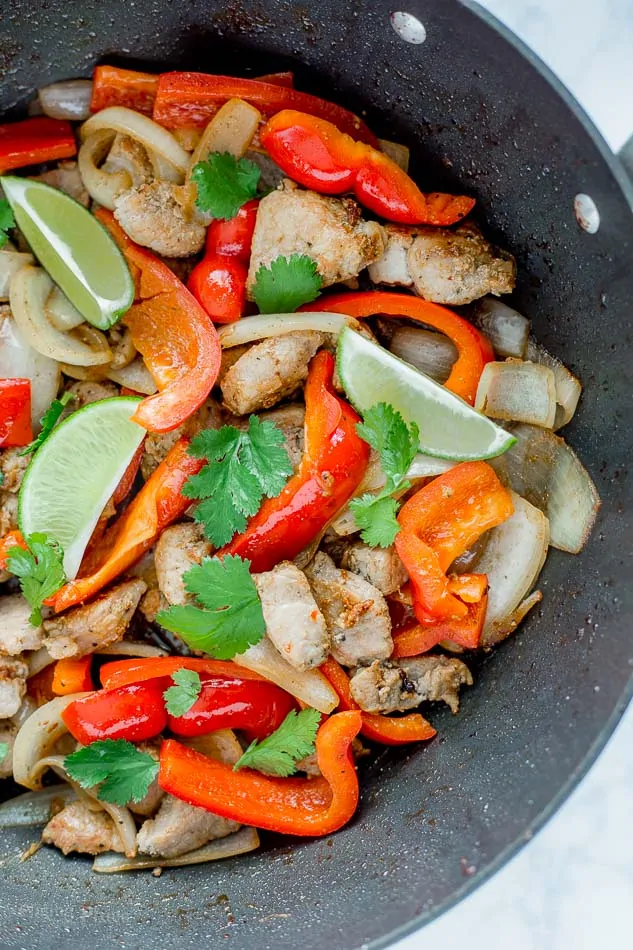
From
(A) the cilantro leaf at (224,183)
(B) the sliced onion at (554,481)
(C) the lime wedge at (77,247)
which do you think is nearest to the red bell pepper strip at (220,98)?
(A) the cilantro leaf at (224,183)

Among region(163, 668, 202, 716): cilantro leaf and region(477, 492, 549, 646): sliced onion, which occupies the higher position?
region(477, 492, 549, 646): sliced onion

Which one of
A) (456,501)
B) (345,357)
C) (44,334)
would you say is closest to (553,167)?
(345,357)

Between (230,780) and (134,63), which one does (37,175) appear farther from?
(230,780)

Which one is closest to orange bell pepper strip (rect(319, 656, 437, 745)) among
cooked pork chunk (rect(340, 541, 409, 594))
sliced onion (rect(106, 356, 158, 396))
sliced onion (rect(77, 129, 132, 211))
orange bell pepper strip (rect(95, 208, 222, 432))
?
cooked pork chunk (rect(340, 541, 409, 594))

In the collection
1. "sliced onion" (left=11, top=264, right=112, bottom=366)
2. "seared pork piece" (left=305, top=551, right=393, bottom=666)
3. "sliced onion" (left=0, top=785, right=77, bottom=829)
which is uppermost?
"seared pork piece" (left=305, top=551, right=393, bottom=666)

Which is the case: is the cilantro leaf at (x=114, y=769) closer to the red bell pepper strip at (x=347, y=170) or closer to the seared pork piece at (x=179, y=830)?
the seared pork piece at (x=179, y=830)

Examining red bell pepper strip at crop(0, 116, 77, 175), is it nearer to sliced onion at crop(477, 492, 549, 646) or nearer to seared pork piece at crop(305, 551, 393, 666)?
seared pork piece at crop(305, 551, 393, 666)

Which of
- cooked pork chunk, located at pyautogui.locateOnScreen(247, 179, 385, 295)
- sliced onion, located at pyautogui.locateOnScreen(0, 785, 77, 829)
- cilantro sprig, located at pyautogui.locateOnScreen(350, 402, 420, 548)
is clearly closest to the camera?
cilantro sprig, located at pyautogui.locateOnScreen(350, 402, 420, 548)
